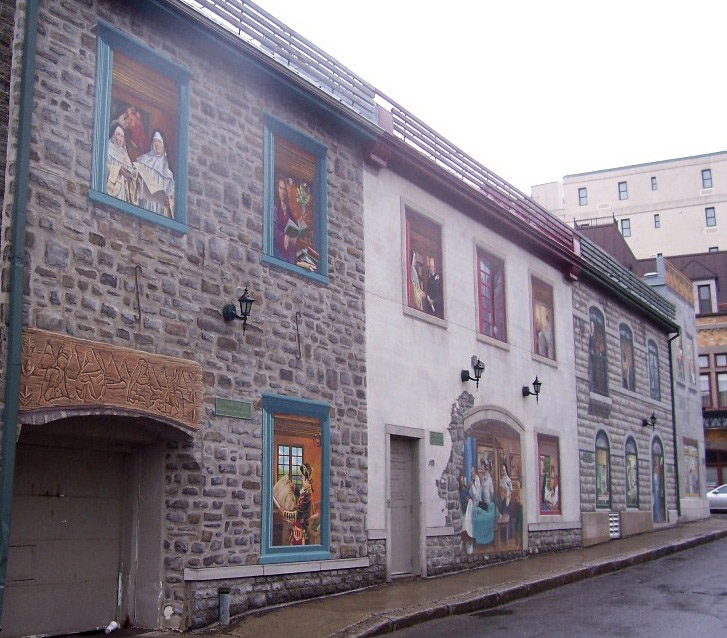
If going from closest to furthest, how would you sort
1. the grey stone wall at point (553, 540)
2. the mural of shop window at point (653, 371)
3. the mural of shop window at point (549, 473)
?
the grey stone wall at point (553, 540)
the mural of shop window at point (549, 473)
the mural of shop window at point (653, 371)

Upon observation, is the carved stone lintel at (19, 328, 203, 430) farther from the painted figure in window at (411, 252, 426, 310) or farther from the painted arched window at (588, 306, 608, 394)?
the painted arched window at (588, 306, 608, 394)

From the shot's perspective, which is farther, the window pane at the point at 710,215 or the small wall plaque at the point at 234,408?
the window pane at the point at 710,215

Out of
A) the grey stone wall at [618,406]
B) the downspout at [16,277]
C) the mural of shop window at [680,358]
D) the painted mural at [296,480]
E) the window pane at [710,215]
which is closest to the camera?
the downspout at [16,277]

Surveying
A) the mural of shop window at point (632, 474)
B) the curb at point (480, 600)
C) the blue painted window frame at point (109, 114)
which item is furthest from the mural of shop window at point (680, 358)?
the blue painted window frame at point (109, 114)

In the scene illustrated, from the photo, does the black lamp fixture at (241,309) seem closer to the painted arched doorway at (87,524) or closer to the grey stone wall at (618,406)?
the painted arched doorway at (87,524)

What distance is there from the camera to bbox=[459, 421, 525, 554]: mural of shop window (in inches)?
637

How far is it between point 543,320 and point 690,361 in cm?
1455

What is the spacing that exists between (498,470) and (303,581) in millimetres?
6405

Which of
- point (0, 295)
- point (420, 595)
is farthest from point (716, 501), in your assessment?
point (0, 295)

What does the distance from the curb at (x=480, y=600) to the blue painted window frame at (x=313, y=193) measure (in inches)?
178

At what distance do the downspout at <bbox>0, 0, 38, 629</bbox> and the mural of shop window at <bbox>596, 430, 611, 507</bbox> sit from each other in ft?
53.1

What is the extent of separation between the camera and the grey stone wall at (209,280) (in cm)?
927

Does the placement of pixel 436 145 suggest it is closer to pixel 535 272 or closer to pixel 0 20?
pixel 535 272

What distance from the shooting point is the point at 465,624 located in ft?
35.9
